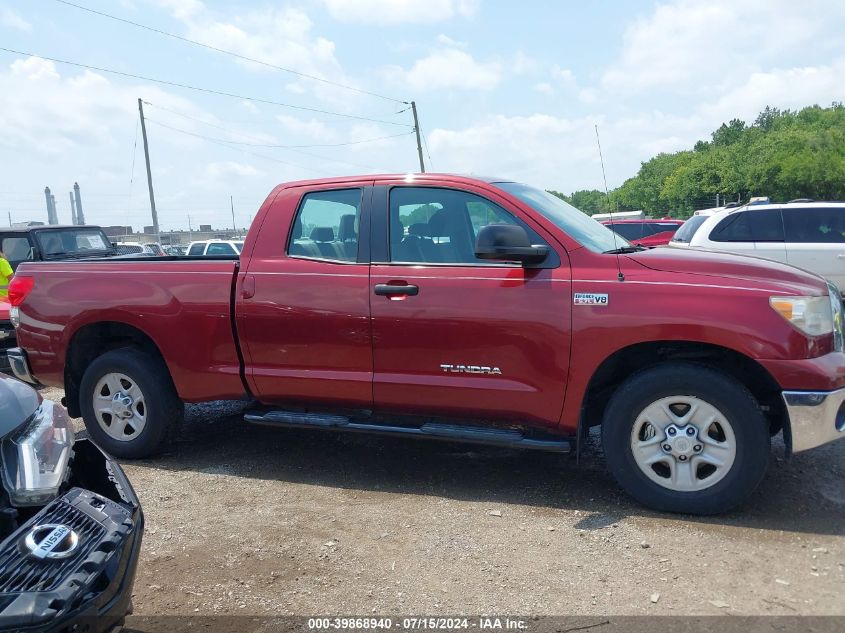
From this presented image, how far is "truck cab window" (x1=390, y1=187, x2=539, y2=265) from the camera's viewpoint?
4.21 metres

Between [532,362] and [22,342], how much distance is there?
154 inches

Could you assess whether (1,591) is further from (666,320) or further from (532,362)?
(666,320)

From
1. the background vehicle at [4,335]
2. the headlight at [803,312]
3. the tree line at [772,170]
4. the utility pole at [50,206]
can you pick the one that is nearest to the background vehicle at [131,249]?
the background vehicle at [4,335]

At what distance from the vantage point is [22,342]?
17.1 feet

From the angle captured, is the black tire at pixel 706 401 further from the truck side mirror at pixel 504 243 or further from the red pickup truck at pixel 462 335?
the truck side mirror at pixel 504 243

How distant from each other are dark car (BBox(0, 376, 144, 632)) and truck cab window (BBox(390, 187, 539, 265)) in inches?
88.6

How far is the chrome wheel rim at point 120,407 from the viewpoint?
489 cm

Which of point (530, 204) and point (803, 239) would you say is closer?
point (530, 204)

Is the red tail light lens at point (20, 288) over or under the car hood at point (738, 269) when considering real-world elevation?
over

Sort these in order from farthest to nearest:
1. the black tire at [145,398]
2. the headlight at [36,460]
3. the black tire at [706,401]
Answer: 1. the black tire at [145,398]
2. the black tire at [706,401]
3. the headlight at [36,460]

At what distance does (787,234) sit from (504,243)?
7.76m

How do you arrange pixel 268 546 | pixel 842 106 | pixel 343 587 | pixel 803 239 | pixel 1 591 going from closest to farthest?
pixel 1 591
pixel 343 587
pixel 268 546
pixel 803 239
pixel 842 106

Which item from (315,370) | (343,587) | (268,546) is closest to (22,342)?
(315,370)

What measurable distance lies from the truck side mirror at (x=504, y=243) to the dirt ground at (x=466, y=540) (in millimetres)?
1467
